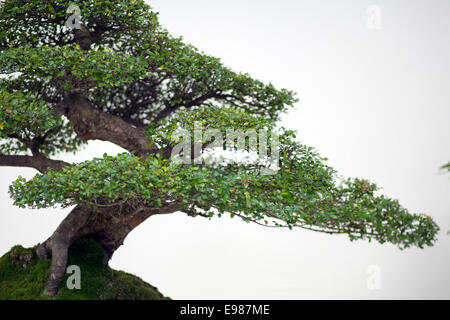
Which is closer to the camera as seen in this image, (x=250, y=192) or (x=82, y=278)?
(x=250, y=192)

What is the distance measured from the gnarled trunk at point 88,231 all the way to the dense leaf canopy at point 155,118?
0.51 metres

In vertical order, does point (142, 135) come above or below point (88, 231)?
above

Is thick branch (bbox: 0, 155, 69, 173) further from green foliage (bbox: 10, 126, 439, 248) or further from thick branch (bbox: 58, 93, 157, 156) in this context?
green foliage (bbox: 10, 126, 439, 248)

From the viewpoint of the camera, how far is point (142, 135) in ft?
22.2

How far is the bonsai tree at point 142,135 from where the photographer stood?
5059mm

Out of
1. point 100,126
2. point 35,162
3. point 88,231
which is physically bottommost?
point 88,231

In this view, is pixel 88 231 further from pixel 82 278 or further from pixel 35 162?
pixel 35 162

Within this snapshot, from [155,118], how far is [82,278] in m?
2.80

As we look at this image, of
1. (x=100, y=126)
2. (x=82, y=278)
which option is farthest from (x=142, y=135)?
(x=82, y=278)

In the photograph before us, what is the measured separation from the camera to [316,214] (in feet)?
17.6

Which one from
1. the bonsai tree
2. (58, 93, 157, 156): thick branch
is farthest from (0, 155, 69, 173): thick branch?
(58, 93, 157, 156): thick branch
